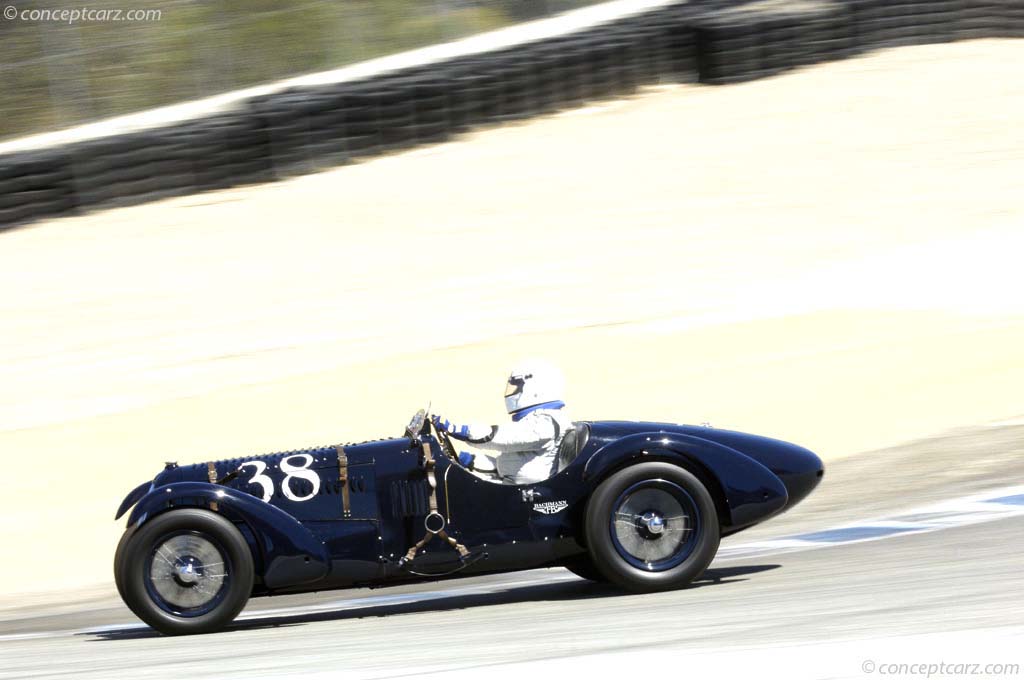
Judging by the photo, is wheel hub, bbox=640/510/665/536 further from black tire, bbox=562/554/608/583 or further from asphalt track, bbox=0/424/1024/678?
black tire, bbox=562/554/608/583

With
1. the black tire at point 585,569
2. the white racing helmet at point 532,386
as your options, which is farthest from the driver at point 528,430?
the black tire at point 585,569

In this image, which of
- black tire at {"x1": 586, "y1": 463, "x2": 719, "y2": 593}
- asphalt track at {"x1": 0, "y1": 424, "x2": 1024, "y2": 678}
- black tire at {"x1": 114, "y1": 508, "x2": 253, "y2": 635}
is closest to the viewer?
asphalt track at {"x1": 0, "y1": 424, "x2": 1024, "y2": 678}

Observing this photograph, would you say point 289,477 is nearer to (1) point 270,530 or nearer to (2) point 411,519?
(1) point 270,530

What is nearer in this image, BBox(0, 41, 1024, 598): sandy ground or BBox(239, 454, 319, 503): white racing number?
BBox(239, 454, 319, 503): white racing number

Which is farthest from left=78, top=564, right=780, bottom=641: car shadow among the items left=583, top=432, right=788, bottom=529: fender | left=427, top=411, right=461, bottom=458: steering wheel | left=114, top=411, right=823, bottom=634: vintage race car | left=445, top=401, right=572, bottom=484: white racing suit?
left=427, top=411, right=461, bottom=458: steering wheel

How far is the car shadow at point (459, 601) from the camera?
6.59m

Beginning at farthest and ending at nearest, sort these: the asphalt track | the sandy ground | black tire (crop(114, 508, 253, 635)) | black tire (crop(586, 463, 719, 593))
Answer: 1. the sandy ground
2. black tire (crop(586, 463, 719, 593))
3. black tire (crop(114, 508, 253, 635))
4. the asphalt track

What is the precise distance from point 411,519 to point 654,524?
3.65 feet

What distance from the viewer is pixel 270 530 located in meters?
6.15

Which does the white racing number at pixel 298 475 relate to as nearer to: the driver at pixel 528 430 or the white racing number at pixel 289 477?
the white racing number at pixel 289 477

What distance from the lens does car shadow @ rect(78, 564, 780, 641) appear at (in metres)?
6.59

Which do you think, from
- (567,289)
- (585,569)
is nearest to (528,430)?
(585,569)

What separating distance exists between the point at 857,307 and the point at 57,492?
316 inches

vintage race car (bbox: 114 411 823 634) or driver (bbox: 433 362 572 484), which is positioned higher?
Answer: driver (bbox: 433 362 572 484)
